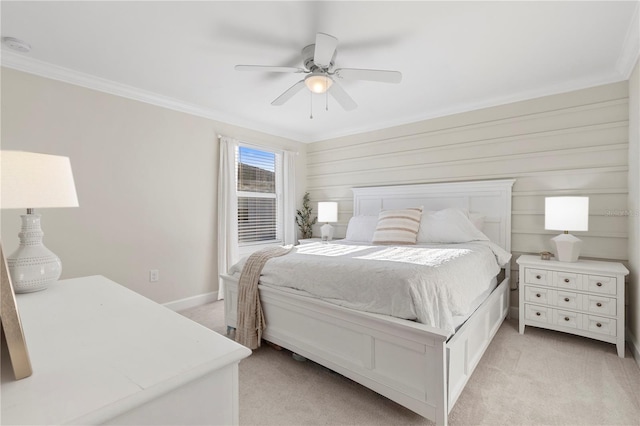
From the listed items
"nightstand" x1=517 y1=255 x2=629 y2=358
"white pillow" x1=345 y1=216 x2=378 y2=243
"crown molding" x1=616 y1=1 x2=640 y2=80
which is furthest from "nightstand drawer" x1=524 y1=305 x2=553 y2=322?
"crown molding" x1=616 y1=1 x2=640 y2=80

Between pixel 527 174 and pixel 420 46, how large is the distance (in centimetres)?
185

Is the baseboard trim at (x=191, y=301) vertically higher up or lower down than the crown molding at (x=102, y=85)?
lower down

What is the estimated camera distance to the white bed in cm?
149

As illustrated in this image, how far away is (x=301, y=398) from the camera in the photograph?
5.92ft

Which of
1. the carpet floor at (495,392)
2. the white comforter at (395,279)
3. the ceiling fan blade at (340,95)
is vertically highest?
the ceiling fan blade at (340,95)

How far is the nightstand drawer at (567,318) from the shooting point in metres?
2.45

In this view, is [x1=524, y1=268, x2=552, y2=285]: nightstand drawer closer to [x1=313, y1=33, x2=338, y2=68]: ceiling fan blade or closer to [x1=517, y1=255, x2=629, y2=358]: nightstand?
[x1=517, y1=255, x2=629, y2=358]: nightstand

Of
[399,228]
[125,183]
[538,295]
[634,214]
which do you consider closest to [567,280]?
[538,295]

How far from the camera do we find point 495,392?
1.84 m

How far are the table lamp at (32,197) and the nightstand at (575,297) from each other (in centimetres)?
332

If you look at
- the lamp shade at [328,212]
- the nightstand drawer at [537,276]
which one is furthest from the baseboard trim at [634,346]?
the lamp shade at [328,212]

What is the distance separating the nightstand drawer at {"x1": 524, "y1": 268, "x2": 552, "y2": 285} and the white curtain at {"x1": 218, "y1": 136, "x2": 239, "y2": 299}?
10.5 ft

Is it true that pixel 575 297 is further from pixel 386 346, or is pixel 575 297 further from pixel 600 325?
pixel 386 346

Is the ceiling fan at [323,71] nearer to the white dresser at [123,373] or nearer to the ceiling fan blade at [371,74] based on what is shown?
the ceiling fan blade at [371,74]
